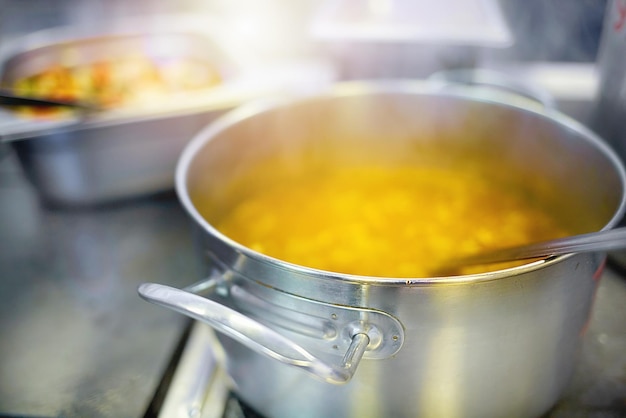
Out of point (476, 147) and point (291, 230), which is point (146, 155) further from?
point (476, 147)

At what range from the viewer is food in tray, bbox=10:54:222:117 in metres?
0.90

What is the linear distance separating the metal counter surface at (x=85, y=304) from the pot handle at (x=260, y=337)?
193mm

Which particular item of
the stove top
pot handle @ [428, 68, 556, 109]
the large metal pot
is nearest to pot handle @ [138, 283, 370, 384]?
the large metal pot

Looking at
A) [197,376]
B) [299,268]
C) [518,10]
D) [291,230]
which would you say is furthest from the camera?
[518,10]

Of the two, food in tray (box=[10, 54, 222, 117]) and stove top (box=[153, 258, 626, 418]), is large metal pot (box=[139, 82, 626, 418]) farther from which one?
food in tray (box=[10, 54, 222, 117])

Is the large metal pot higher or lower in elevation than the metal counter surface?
higher

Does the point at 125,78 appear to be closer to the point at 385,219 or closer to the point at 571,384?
the point at 385,219

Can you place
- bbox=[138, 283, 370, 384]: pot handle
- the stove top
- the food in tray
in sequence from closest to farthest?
1. bbox=[138, 283, 370, 384]: pot handle
2. the stove top
3. the food in tray

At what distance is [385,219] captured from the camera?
0.69 meters

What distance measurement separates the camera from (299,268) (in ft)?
1.27

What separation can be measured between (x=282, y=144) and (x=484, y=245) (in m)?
0.27

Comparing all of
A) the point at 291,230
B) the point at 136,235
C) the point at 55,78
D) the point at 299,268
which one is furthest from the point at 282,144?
the point at 55,78

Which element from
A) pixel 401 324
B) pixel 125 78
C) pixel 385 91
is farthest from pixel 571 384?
pixel 125 78

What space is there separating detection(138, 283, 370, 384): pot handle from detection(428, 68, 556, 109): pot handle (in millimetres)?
480
